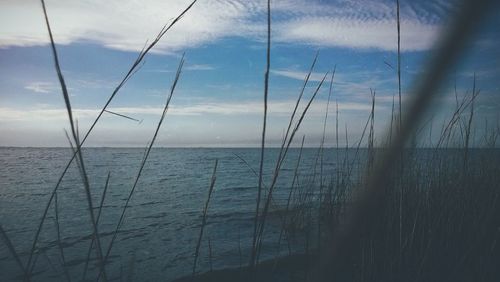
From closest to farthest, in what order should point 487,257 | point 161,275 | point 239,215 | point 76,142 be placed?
1. point 76,142
2. point 487,257
3. point 161,275
4. point 239,215

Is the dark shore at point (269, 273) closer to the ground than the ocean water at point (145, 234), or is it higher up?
higher up

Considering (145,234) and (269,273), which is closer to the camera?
(269,273)

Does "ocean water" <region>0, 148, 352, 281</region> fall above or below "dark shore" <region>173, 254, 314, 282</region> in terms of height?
below

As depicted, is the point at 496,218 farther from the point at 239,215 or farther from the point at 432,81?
the point at 239,215

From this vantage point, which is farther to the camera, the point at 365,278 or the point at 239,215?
the point at 239,215

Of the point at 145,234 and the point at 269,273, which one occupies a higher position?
the point at 269,273

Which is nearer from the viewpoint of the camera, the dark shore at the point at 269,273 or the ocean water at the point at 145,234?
the dark shore at the point at 269,273

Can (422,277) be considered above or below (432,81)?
below

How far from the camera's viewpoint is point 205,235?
290 inches

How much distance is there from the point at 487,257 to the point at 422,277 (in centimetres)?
68

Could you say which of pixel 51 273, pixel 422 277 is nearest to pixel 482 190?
pixel 422 277

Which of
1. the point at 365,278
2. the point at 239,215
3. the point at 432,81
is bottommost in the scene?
the point at 239,215

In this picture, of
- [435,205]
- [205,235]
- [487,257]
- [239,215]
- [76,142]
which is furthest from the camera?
[239,215]

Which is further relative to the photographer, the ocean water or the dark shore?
the ocean water
